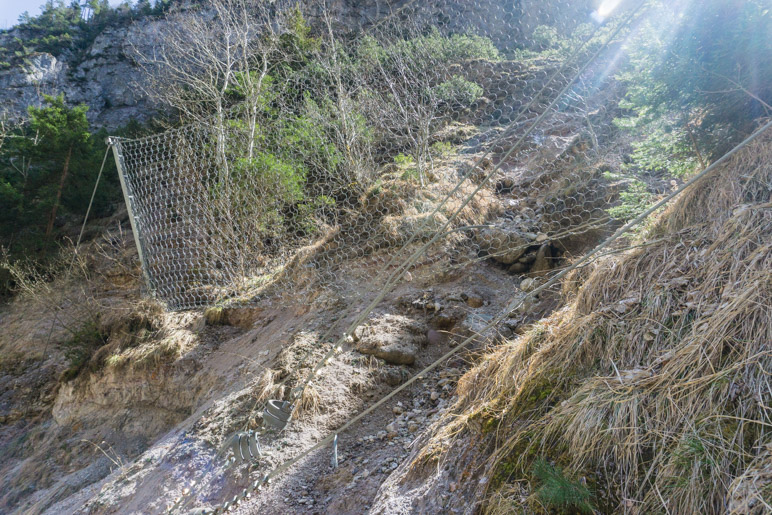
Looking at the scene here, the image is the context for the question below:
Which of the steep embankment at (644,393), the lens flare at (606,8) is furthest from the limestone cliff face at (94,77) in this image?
the steep embankment at (644,393)

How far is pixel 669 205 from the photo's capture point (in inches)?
74.0

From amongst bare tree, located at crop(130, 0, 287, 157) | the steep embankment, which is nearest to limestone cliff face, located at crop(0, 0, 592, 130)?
bare tree, located at crop(130, 0, 287, 157)

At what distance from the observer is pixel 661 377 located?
4.16 feet

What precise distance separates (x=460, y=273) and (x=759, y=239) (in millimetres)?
1900

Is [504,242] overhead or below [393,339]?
overhead

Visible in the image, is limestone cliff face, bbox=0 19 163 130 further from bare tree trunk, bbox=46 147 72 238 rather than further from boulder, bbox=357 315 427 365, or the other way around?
boulder, bbox=357 315 427 365

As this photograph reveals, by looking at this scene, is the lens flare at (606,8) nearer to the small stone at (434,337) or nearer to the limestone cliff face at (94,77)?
the small stone at (434,337)

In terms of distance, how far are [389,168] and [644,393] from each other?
12.2ft

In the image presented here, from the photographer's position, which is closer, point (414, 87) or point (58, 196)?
point (414, 87)

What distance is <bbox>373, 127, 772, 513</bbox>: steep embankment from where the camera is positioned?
1.08m

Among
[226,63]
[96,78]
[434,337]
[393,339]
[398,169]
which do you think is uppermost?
[96,78]

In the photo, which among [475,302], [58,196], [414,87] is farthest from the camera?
[58,196]

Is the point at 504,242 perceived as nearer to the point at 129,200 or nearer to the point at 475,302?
→ the point at 475,302

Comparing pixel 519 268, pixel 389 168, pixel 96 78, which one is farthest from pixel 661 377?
pixel 96 78
